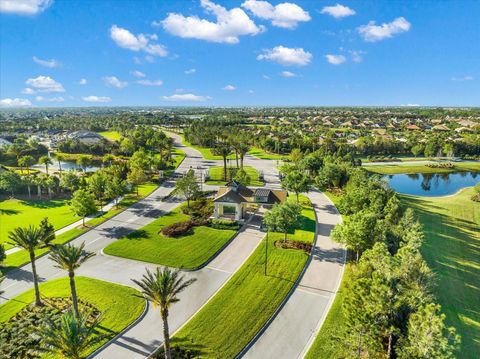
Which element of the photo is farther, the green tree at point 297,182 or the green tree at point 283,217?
the green tree at point 297,182

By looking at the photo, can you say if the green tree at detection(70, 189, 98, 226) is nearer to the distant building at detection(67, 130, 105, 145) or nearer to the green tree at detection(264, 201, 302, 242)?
the green tree at detection(264, 201, 302, 242)

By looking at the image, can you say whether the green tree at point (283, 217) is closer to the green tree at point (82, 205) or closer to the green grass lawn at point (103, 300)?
the green grass lawn at point (103, 300)

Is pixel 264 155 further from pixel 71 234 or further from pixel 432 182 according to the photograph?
pixel 71 234

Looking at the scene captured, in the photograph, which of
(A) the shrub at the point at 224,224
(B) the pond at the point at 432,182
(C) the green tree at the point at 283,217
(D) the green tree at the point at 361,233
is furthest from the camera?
(B) the pond at the point at 432,182

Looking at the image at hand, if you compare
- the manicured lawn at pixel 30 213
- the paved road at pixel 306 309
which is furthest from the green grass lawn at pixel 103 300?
the manicured lawn at pixel 30 213

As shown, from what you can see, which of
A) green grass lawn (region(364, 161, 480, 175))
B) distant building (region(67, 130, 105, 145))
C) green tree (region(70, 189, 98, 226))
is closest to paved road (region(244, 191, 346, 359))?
green tree (region(70, 189, 98, 226))

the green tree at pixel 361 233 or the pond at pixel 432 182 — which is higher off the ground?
the green tree at pixel 361 233

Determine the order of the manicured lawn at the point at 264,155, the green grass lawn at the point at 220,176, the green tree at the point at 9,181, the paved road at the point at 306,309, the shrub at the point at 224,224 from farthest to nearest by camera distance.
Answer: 1. the manicured lawn at the point at 264,155
2. the green grass lawn at the point at 220,176
3. the green tree at the point at 9,181
4. the shrub at the point at 224,224
5. the paved road at the point at 306,309
